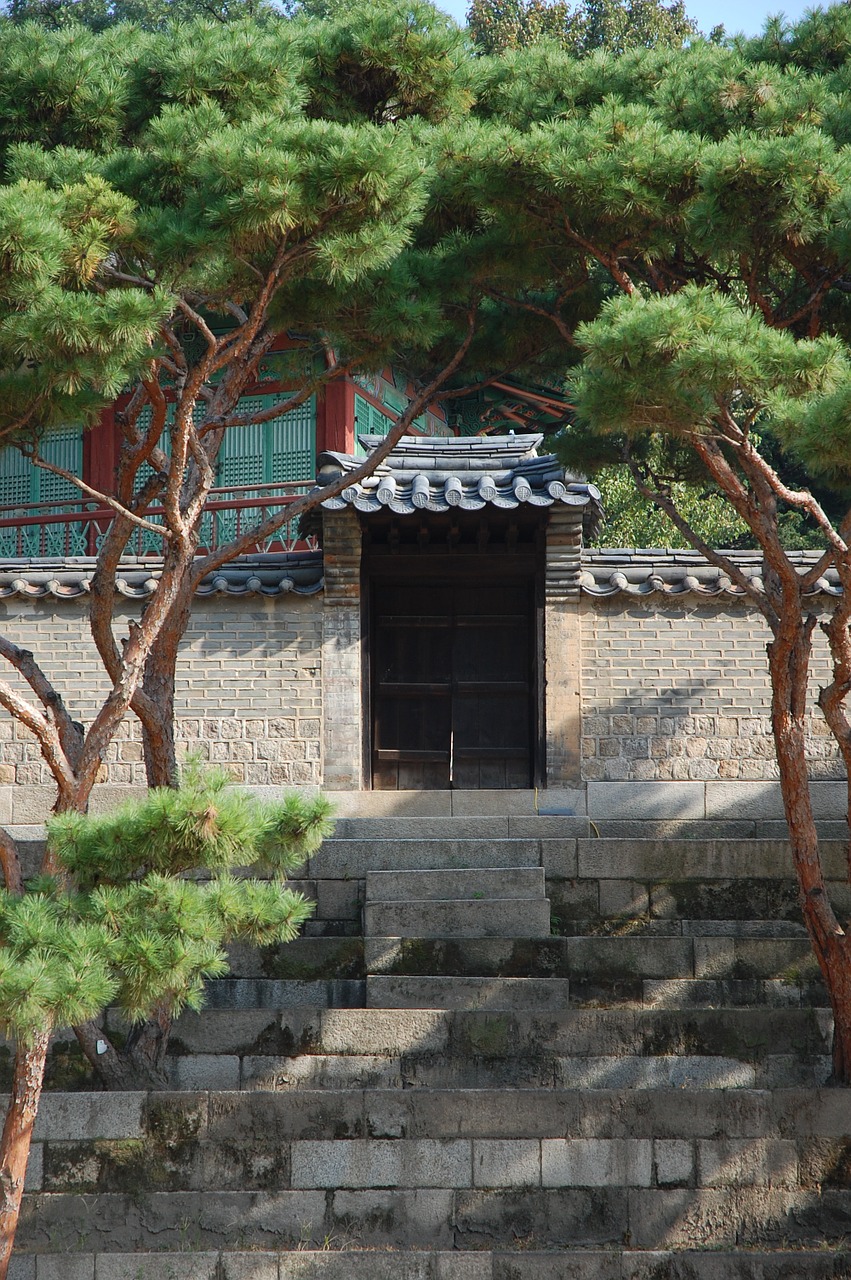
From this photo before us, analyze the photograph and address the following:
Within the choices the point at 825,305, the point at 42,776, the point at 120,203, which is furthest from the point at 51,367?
the point at 42,776

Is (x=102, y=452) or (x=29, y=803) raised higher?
(x=102, y=452)

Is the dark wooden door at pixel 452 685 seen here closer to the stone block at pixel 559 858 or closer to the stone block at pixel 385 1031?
the stone block at pixel 559 858

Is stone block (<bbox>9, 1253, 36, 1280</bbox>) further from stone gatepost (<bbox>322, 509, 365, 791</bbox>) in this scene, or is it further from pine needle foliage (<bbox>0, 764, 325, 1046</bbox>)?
stone gatepost (<bbox>322, 509, 365, 791</bbox>)

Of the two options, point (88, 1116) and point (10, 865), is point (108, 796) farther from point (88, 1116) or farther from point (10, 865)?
point (10, 865)

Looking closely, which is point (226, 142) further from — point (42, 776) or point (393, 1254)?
point (42, 776)

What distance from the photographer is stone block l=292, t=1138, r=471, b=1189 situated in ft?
22.7

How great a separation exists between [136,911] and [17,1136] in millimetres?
1238

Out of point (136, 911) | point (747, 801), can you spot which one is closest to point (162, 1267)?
point (136, 911)

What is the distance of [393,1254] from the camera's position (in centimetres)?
654

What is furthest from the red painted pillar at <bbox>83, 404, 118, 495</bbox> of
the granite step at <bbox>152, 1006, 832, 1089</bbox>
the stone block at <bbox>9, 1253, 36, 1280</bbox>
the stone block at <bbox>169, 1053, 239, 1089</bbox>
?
the stone block at <bbox>9, 1253, 36, 1280</bbox>

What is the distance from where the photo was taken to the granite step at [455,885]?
8930mm

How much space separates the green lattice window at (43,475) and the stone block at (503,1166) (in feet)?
35.7

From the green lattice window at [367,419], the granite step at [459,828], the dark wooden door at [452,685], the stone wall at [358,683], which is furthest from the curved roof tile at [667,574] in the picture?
the green lattice window at [367,419]

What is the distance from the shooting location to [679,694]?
12.2 meters
